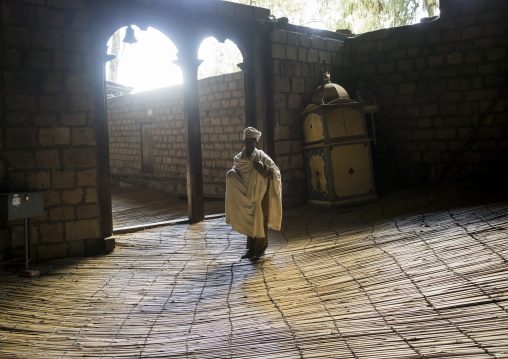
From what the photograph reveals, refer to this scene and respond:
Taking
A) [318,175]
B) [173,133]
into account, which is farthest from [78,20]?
[173,133]

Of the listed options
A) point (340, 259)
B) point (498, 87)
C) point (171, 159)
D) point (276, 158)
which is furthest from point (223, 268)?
point (171, 159)

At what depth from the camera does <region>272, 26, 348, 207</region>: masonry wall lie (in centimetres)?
837

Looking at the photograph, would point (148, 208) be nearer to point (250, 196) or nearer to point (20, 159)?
point (20, 159)

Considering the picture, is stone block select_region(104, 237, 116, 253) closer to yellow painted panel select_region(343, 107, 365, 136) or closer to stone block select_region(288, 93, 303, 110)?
stone block select_region(288, 93, 303, 110)

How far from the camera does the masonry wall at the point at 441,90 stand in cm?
805

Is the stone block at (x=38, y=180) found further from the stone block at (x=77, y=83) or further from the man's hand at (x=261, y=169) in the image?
the man's hand at (x=261, y=169)

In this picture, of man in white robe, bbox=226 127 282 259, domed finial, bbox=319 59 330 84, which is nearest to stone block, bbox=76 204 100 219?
man in white robe, bbox=226 127 282 259

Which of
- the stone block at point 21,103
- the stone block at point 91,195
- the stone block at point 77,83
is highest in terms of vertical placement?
the stone block at point 77,83

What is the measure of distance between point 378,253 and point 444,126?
4.74 m

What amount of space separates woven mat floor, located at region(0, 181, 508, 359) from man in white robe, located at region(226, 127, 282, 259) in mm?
336

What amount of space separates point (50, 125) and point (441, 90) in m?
6.85

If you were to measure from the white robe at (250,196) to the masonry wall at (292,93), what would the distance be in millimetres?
3106

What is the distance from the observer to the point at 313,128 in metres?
8.19

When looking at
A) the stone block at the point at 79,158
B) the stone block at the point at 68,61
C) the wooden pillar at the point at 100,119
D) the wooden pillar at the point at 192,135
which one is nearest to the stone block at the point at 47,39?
the stone block at the point at 68,61
